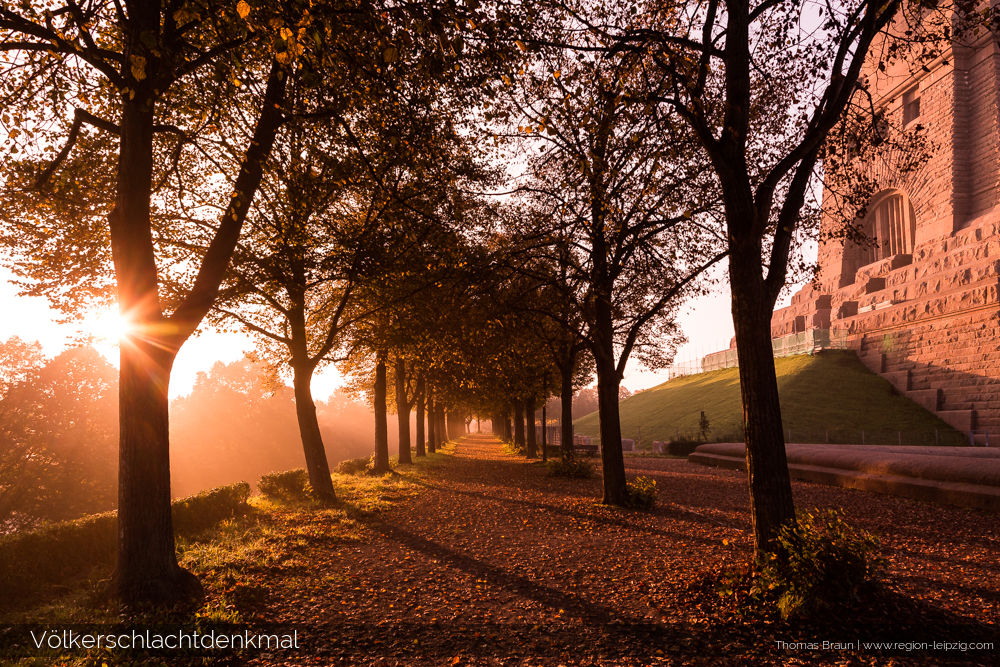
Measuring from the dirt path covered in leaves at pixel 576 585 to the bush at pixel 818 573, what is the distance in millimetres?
294

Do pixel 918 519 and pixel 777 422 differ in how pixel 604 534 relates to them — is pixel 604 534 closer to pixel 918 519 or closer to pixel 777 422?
pixel 777 422

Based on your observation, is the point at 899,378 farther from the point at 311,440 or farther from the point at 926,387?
the point at 311,440

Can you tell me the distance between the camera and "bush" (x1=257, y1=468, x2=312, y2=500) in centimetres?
1686

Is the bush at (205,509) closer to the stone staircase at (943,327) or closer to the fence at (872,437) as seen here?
the fence at (872,437)

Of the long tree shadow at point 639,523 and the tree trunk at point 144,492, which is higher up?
the tree trunk at point 144,492

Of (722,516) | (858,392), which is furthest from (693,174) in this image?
(858,392)

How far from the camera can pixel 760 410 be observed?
6.57 meters

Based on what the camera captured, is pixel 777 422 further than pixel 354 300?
No

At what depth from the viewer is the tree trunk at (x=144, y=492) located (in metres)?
6.62

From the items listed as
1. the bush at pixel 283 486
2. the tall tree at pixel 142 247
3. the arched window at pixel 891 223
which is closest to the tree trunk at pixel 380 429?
the bush at pixel 283 486

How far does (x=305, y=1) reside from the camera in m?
5.28

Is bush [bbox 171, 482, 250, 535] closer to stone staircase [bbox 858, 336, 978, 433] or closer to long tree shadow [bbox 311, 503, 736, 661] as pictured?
long tree shadow [bbox 311, 503, 736, 661]

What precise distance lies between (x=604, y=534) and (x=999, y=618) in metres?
6.12

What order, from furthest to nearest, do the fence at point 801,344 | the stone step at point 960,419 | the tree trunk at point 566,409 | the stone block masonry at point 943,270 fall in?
the fence at point 801,344
the stone block masonry at point 943,270
the stone step at point 960,419
the tree trunk at point 566,409
